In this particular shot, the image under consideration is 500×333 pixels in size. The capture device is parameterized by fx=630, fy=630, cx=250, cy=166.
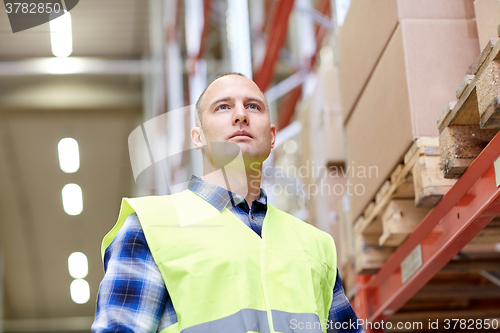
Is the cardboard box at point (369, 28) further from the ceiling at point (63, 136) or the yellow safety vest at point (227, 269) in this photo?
the ceiling at point (63, 136)

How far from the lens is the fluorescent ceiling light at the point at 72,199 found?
1562cm

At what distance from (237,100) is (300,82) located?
265 inches

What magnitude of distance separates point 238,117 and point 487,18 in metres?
1.24

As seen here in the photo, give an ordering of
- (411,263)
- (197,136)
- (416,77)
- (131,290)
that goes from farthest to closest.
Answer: (411,263) → (416,77) → (197,136) → (131,290)

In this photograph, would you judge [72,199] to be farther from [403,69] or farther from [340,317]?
[340,317]

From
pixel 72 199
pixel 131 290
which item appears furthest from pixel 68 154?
pixel 131 290

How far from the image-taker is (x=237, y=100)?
2.42m

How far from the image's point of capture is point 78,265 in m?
17.2

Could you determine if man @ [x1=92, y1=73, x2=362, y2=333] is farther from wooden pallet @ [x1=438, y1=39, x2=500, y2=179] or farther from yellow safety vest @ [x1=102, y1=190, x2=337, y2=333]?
wooden pallet @ [x1=438, y1=39, x2=500, y2=179]

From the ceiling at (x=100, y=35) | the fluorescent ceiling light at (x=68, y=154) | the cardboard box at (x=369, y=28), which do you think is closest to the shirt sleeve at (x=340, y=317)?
the cardboard box at (x=369, y=28)

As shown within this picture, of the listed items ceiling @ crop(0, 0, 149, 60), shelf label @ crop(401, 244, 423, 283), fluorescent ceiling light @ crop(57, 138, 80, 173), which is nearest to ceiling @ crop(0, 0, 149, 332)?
ceiling @ crop(0, 0, 149, 60)

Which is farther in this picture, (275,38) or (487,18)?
(275,38)

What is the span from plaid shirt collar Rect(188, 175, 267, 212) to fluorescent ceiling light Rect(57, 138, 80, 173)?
8.74m

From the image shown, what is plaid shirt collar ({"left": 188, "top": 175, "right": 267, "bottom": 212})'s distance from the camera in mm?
2201
